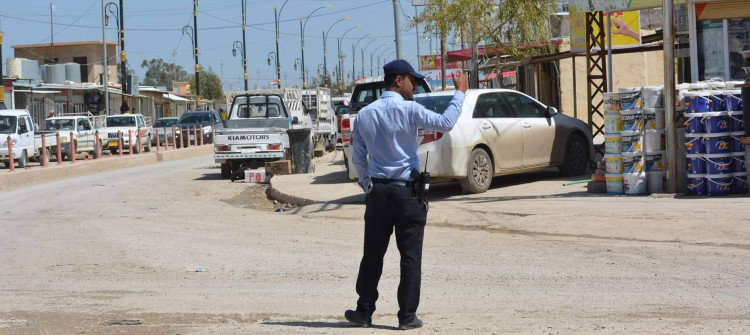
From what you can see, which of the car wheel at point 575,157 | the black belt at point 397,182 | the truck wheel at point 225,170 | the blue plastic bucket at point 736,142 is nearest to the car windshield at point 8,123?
the truck wheel at point 225,170

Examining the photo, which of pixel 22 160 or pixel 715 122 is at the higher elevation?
pixel 715 122

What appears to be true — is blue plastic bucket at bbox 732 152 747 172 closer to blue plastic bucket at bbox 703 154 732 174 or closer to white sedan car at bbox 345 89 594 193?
blue plastic bucket at bbox 703 154 732 174

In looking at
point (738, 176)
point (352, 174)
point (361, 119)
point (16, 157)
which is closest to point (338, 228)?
point (352, 174)

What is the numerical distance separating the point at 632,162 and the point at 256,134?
12369 mm

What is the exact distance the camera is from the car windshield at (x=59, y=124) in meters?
38.2

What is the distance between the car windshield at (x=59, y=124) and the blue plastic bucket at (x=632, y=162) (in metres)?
28.6

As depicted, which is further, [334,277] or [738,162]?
[738,162]

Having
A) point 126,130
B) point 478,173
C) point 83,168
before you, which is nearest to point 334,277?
point 478,173

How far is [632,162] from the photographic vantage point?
13688 millimetres

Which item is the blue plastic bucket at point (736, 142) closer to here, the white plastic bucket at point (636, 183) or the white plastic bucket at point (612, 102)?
the white plastic bucket at point (636, 183)

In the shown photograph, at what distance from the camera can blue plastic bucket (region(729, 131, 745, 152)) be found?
42.6 feet

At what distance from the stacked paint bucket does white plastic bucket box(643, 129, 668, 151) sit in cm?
58

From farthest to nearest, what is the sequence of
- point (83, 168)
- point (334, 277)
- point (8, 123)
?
point (8, 123) < point (83, 168) < point (334, 277)

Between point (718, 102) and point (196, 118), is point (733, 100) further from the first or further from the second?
point (196, 118)
